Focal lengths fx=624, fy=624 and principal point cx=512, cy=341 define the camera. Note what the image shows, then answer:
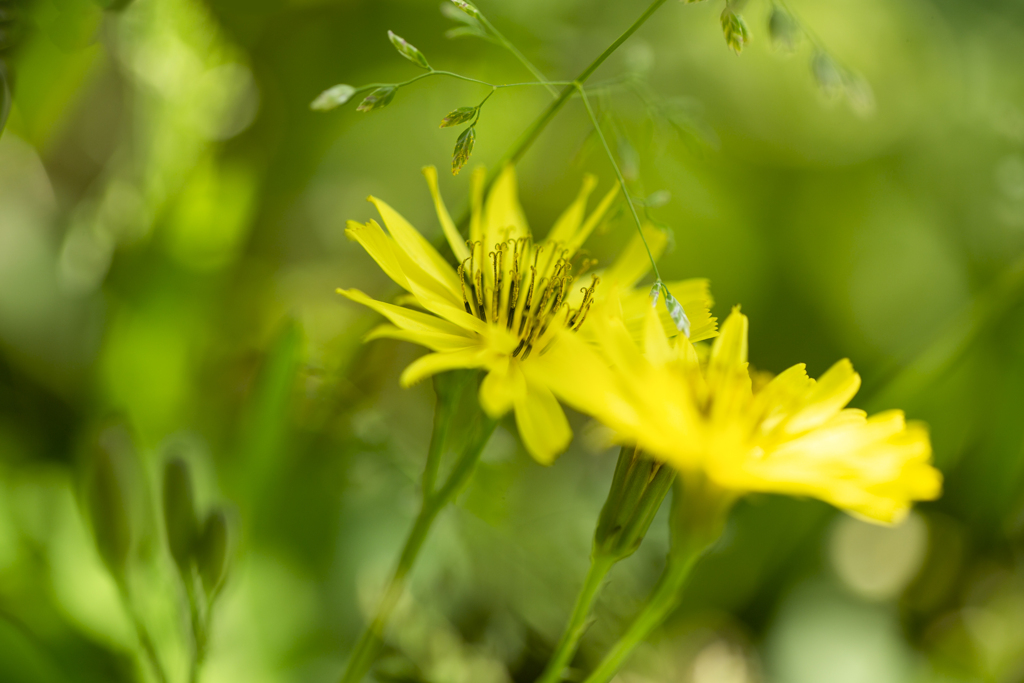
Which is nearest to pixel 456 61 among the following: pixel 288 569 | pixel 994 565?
pixel 288 569

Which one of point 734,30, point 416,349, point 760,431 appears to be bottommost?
point 416,349

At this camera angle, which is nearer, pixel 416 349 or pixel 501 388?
pixel 501 388

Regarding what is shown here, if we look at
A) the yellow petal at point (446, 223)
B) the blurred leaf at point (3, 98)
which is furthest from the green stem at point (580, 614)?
the blurred leaf at point (3, 98)

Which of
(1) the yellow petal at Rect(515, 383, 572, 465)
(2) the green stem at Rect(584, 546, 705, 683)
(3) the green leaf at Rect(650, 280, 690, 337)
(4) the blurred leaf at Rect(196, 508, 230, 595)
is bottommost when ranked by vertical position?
(4) the blurred leaf at Rect(196, 508, 230, 595)

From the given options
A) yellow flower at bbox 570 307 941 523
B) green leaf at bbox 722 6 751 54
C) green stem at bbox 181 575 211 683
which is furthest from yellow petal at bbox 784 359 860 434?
green stem at bbox 181 575 211 683

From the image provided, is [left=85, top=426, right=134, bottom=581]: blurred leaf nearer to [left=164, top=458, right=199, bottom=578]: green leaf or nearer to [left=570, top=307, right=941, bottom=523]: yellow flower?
[left=164, top=458, right=199, bottom=578]: green leaf

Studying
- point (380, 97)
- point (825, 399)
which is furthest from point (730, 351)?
point (380, 97)

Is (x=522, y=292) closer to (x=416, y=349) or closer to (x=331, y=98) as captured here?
(x=331, y=98)

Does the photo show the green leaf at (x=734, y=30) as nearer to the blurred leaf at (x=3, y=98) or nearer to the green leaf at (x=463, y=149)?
the green leaf at (x=463, y=149)
